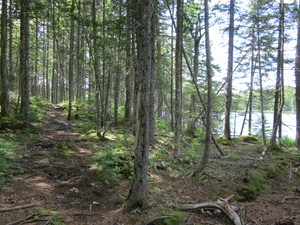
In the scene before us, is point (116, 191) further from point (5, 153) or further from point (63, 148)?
point (63, 148)

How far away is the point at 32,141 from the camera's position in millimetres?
8812

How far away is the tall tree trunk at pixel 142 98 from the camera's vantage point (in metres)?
4.09

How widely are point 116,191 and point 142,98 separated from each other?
3154mm

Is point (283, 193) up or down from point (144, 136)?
down

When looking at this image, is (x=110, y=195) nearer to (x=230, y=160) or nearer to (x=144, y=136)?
(x=144, y=136)

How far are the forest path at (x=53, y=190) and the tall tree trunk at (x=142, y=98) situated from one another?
0.97 m

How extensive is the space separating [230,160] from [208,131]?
4.00m

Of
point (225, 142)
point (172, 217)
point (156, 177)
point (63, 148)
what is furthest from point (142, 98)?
point (225, 142)

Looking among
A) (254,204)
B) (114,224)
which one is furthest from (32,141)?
(254,204)

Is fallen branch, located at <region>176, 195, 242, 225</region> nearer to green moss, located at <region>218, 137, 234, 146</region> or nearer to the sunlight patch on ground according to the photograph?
the sunlight patch on ground

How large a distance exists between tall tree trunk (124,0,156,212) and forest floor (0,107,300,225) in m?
0.46

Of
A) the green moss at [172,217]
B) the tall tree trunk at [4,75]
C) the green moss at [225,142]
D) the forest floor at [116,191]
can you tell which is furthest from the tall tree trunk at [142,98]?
the green moss at [225,142]

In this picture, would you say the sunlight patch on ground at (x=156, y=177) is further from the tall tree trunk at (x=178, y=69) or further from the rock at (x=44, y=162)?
the rock at (x=44, y=162)

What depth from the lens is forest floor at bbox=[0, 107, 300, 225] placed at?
4.01 meters
